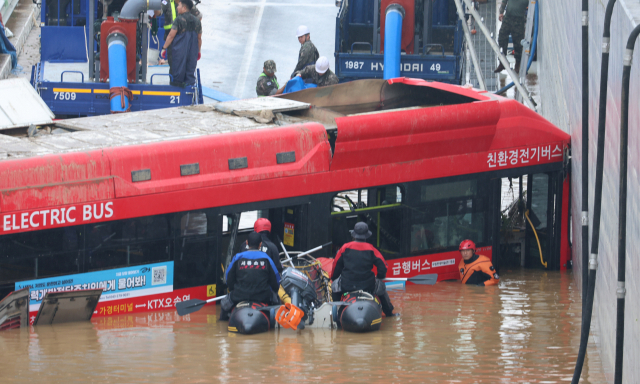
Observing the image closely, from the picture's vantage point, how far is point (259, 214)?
1163 centimetres

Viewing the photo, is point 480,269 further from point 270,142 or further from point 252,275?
point 252,275

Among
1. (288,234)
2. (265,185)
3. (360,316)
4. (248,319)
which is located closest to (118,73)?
(288,234)

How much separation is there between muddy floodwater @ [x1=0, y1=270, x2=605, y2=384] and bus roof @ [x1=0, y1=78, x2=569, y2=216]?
1401 millimetres

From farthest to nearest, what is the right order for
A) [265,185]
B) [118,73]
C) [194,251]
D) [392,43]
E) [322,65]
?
[392,43] → [118,73] → [322,65] → [265,185] → [194,251]

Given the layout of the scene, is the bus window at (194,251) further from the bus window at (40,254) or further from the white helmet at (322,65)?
the white helmet at (322,65)

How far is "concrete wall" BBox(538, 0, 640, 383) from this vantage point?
22.1 feet

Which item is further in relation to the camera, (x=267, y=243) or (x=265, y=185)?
(x=265, y=185)

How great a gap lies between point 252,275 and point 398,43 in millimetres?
8744

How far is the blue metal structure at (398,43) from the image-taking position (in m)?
17.6

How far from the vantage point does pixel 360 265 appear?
989 cm

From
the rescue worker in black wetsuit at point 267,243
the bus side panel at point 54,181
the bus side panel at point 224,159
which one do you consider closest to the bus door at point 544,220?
the bus side panel at point 224,159

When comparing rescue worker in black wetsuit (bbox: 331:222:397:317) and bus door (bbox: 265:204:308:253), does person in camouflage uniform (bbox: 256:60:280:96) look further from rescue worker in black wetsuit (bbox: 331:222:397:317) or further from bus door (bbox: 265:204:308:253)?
rescue worker in black wetsuit (bbox: 331:222:397:317)

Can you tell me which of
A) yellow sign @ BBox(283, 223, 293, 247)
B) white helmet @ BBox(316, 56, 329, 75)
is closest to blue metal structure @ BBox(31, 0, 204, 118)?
white helmet @ BBox(316, 56, 329, 75)

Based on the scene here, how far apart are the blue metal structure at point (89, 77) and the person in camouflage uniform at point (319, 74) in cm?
210
